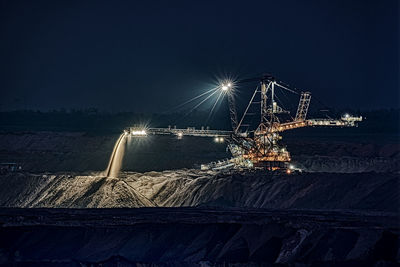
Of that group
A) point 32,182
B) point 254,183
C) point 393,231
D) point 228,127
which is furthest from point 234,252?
point 228,127

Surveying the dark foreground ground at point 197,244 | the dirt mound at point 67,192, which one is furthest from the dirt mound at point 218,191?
the dark foreground ground at point 197,244

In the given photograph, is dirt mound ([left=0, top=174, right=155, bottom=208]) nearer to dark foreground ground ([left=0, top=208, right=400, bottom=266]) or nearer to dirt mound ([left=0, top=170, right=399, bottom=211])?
dirt mound ([left=0, top=170, right=399, bottom=211])

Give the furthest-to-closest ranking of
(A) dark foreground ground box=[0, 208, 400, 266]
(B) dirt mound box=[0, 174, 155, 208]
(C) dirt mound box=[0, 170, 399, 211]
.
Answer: (B) dirt mound box=[0, 174, 155, 208] → (C) dirt mound box=[0, 170, 399, 211] → (A) dark foreground ground box=[0, 208, 400, 266]

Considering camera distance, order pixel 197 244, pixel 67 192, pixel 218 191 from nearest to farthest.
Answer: pixel 197 244, pixel 67 192, pixel 218 191

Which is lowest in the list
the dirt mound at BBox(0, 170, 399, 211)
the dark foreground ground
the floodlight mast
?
the dark foreground ground

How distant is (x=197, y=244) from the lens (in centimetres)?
3722

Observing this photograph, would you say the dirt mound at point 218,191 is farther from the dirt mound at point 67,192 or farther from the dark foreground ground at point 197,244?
the dark foreground ground at point 197,244

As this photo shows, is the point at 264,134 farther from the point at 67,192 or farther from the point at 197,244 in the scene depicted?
the point at 197,244

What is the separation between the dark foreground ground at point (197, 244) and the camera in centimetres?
3444

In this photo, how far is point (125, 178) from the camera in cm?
7375

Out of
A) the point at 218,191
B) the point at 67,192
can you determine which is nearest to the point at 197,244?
the point at 218,191

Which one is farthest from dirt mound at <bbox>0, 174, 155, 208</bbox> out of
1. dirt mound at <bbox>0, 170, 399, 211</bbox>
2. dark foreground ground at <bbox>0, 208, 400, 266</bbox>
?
dark foreground ground at <bbox>0, 208, 400, 266</bbox>

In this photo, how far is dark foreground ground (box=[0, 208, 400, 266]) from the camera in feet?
113

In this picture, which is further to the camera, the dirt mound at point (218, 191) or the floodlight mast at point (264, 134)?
the floodlight mast at point (264, 134)
